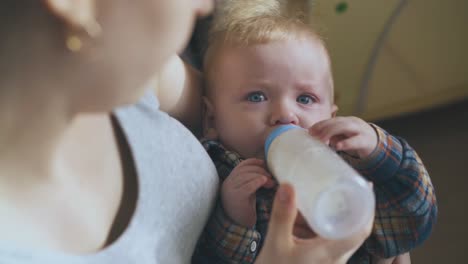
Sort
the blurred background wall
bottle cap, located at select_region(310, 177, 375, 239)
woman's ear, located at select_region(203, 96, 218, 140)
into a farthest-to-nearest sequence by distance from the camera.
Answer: the blurred background wall → woman's ear, located at select_region(203, 96, 218, 140) → bottle cap, located at select_region(310, 177, 375, 239)

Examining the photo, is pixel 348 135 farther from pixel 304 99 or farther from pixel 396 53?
pixel 396 53

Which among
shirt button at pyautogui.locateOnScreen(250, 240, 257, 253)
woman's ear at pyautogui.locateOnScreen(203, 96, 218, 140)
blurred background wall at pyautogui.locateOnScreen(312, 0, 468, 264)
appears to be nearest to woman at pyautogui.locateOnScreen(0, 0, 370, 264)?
shirt button at pyautogui.locateOnScreen(250, 240, 257, 253)

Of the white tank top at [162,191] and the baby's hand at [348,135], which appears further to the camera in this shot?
the baby's hand at [348,135]

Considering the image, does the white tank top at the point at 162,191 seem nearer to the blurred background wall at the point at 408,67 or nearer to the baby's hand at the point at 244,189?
the baby's hand at the point at 244,189

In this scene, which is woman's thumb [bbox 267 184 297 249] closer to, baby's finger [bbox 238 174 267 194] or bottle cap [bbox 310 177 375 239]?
bottle cap [bbox 310 177 375 239]

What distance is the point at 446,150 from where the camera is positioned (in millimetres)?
1948

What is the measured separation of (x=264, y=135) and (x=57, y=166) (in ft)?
1.45

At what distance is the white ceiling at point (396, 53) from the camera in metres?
2.01

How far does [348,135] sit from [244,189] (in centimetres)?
20

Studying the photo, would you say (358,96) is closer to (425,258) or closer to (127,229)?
(425,258)

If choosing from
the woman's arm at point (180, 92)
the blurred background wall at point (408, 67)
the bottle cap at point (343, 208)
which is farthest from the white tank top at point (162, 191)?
the blurred background wall at point (408, 67)

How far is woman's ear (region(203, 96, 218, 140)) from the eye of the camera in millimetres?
1072

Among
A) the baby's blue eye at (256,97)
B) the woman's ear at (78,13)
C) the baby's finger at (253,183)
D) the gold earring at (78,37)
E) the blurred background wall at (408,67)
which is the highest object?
the woman's ear at (78,13)

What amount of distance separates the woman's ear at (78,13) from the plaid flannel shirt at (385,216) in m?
0.50
